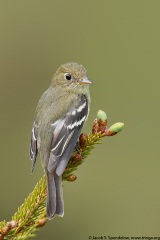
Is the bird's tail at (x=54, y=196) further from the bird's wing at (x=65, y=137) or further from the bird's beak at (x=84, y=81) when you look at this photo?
the bird's beak at (x=84, y=81)

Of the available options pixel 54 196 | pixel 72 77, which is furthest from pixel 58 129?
pixel 72 77

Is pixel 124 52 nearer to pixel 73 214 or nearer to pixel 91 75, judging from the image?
pixel 91 75

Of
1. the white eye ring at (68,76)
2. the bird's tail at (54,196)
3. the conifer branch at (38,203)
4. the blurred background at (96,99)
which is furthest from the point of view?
the blurred background at (96,99)

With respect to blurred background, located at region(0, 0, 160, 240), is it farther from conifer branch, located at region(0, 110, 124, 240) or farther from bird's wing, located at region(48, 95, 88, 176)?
conifer branch, located at region(0, 110, 124, 240)

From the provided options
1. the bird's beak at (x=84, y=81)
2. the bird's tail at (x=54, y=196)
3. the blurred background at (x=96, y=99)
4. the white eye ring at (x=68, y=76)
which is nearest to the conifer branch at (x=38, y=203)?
the bird's tail at (x=54, y=196)

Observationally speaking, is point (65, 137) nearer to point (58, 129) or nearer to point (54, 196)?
point (58, 129)
